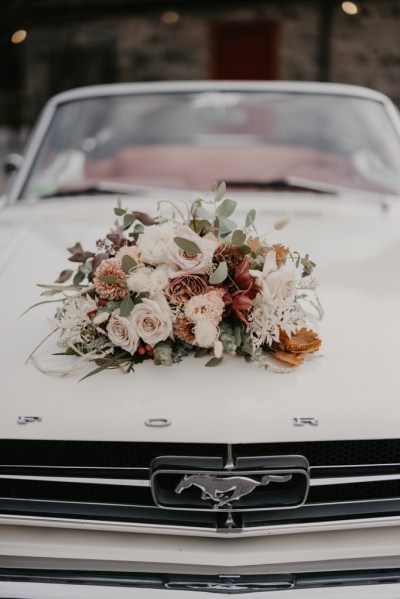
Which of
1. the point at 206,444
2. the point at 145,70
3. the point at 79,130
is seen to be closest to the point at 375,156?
the point at 79,130

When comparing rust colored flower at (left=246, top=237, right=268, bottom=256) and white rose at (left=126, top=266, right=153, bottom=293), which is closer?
white rose at (left=126, top=266, right=153, bottom=293)

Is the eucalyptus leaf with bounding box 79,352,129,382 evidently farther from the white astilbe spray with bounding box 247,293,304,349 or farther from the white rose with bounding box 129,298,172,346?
the white astilbe spray with bounding box 247,293,304,349

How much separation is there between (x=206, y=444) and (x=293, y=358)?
0.30 meters

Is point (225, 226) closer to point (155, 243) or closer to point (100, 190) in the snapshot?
point (155, 243)

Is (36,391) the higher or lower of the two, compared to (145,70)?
lower

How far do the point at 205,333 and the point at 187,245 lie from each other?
0.71 ft

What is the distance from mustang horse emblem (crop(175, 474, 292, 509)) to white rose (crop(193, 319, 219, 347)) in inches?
12.1

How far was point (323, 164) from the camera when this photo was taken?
3.51 meters

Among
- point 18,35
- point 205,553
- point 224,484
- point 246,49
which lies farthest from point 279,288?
point 246,49

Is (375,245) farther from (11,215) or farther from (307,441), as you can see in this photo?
(11,215)

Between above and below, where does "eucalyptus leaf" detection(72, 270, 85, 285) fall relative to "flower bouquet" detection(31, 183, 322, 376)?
above

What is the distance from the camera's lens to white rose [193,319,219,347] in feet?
5.91

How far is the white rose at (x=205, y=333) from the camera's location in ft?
5.91

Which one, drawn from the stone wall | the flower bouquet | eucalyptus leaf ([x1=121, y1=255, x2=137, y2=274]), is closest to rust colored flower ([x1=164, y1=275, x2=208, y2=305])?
the flower bouquet
